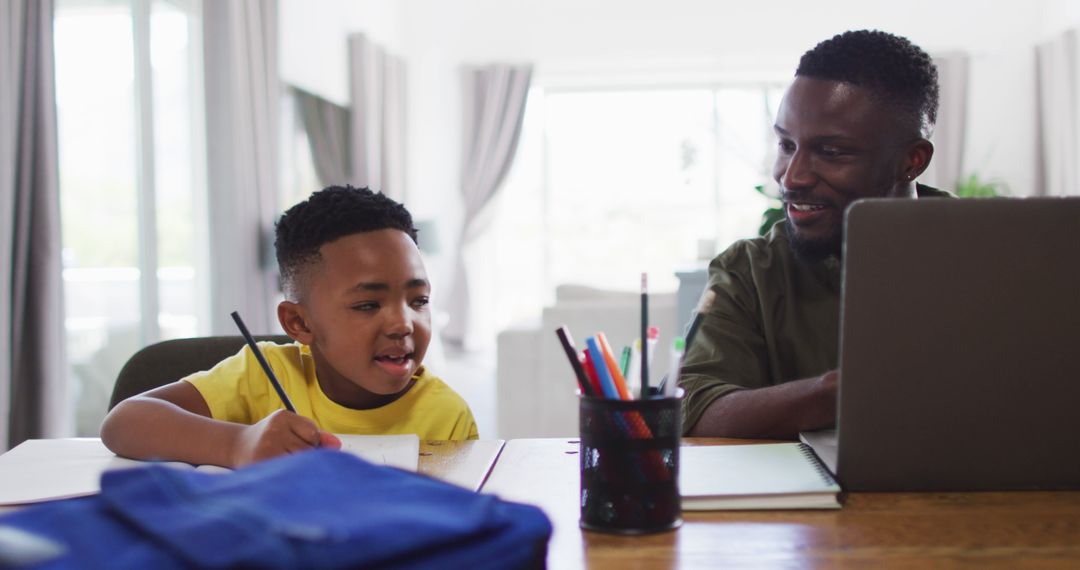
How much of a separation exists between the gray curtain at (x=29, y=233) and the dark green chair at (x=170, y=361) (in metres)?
1.55

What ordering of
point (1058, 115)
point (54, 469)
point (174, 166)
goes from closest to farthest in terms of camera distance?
point (54, 469) < point (174, 166) < point (1058, 115)

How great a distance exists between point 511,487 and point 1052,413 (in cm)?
46

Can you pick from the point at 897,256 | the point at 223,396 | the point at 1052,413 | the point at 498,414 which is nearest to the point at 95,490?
the point at 223,396

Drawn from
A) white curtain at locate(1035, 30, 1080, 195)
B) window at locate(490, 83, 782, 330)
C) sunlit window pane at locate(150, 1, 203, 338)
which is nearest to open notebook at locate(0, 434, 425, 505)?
sunlit window pane at locate(150, 1, 203, 338)

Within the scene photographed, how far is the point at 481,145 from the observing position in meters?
7.18

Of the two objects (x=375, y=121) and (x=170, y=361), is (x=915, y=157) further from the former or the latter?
(x=375, y=121)

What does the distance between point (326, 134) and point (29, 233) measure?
2.85 m

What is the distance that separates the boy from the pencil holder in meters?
0.45

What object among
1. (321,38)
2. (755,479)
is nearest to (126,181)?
(321,38)

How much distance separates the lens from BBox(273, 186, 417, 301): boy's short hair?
123 centimetres

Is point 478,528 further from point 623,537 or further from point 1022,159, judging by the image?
point 1022,159

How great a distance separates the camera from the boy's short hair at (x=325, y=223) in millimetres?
1226

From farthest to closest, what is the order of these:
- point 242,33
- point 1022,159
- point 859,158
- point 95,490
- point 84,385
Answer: point 1022,159 < point 242,33 < point 84,385 < point 859,158 < point 95,490

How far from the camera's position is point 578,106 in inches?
289
